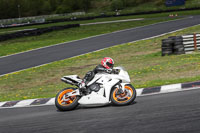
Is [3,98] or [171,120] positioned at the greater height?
[171,120]

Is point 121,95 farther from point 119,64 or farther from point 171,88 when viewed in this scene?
point 119,64

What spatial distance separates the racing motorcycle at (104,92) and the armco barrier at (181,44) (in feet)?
30.2

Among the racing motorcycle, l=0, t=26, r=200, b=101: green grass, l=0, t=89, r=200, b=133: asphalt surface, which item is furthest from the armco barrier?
the racing motorcycle

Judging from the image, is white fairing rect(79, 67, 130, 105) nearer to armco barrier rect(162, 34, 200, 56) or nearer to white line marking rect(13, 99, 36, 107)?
white line marking rect(13, 99, 36, 107)

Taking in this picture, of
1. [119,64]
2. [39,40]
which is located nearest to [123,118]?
[119,64]

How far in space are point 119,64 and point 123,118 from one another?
415 inches

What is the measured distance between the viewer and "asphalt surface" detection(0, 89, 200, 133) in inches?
241

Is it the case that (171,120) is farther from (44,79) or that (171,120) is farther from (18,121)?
(44,79)

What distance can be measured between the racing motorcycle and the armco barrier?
30.2 feet

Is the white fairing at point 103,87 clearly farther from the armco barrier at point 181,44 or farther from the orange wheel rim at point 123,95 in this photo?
the armco barrier at point 181,44

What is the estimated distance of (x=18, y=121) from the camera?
27.0 feet

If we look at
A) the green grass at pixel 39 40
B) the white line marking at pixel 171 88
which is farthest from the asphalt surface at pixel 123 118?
the green grass at pixel 39 40

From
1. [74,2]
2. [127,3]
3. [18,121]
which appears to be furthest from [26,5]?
[18,121]

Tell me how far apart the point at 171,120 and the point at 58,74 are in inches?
428
